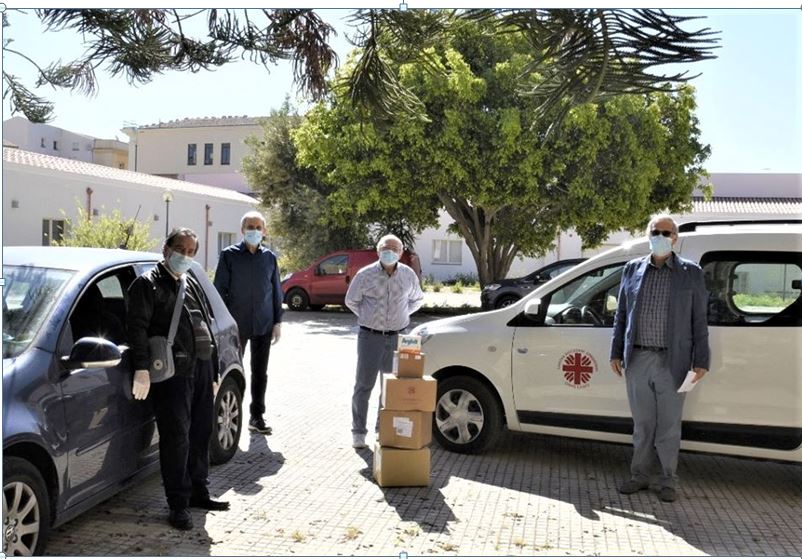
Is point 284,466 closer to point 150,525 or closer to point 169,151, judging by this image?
point 150,525

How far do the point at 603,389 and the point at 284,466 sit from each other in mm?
2423

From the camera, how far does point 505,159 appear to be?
62.7ft

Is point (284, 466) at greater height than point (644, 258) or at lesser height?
lesser

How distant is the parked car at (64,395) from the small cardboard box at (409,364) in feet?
5.68

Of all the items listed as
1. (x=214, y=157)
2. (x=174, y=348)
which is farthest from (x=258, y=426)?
(x=214, y=157)

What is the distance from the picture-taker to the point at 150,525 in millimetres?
4805

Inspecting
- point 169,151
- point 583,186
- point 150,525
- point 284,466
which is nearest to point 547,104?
point 150,525

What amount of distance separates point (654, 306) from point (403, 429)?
188 centimetres

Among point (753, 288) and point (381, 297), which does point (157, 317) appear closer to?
point (381, 297)

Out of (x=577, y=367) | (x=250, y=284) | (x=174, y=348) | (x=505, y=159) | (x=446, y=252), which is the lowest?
(x=577, y=367)

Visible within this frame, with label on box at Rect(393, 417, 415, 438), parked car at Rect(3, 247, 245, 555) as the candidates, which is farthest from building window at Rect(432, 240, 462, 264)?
parked car at Rect(3, 247, 245, 555)

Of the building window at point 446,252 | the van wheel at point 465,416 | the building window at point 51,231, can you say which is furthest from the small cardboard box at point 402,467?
the building window at point 446,252

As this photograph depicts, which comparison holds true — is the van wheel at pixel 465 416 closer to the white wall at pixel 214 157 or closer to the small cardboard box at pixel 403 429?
the small cardboard box at pixel 403 429

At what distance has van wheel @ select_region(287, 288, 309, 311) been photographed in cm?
2275
